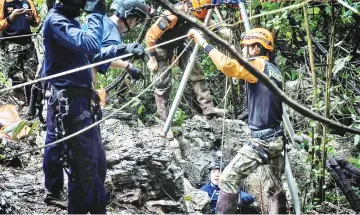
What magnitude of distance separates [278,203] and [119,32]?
7.85 feet

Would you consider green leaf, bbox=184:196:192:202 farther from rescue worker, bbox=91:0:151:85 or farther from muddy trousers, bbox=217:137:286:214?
rescue worker, bbox=91:0:151:85

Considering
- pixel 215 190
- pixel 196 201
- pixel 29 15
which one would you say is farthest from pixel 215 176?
pixel 29 15

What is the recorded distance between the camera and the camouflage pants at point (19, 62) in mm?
8297

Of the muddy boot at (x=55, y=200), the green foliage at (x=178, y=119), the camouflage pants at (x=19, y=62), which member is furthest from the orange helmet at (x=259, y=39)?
the camouflage pants at (x=19, y=62)

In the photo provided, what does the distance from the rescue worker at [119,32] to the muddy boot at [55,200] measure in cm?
109

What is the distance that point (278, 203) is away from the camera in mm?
5441

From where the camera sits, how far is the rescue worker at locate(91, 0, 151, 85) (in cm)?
428

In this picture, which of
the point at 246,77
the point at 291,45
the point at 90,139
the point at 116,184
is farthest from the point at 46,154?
the point at 291,45

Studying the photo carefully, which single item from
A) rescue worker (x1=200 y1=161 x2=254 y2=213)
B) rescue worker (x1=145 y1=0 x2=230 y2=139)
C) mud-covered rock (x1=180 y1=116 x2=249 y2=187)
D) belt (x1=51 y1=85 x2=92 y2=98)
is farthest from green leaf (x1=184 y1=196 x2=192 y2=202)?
belt (x1=51 y1=85 x2=92 y2=98)

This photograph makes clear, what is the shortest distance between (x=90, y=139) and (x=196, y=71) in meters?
3.66

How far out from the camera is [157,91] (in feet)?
23.2

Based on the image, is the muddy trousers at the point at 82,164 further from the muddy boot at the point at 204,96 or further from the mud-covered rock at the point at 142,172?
the muddy boot at the point at 204,96

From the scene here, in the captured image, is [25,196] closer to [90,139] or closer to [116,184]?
[116,184]

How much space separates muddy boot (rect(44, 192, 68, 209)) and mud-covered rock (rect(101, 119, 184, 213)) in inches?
21.5
